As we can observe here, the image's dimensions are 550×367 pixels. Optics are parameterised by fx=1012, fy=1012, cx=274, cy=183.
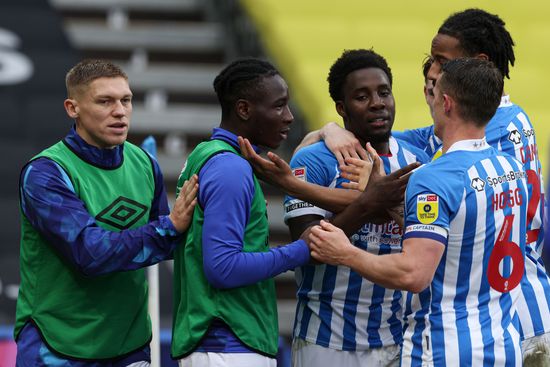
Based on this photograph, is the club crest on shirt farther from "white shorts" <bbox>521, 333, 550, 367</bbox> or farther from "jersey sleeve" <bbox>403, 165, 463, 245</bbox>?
"white shorts" <bbox>521, 333, 550, 367</bbox>

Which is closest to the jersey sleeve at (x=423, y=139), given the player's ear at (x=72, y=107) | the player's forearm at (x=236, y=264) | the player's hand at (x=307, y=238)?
the player's hand at (x=307, y=238)

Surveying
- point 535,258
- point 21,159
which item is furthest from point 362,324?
point 21,159

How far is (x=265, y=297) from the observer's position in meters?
3.31

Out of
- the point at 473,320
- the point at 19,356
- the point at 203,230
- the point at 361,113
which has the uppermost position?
the point at 361,113

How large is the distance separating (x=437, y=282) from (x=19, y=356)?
141 cm

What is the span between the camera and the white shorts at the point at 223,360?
3156 millimetres

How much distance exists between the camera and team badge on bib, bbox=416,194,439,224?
2.94 metres

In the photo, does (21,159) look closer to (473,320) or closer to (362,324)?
(362,324)

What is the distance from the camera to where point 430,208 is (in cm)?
295

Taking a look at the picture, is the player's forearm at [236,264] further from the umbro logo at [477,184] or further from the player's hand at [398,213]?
the umbro logo at [477,184]

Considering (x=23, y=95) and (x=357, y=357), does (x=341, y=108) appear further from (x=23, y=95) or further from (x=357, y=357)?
(x=23, y=95)

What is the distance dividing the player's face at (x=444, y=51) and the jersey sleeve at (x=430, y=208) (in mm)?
670

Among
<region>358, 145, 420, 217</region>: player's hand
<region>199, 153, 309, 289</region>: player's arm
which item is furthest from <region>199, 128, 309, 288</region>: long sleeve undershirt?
<region>358, 145, 420, 217</region>: player's hand

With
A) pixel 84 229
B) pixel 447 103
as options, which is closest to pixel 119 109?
pixel 84 229
